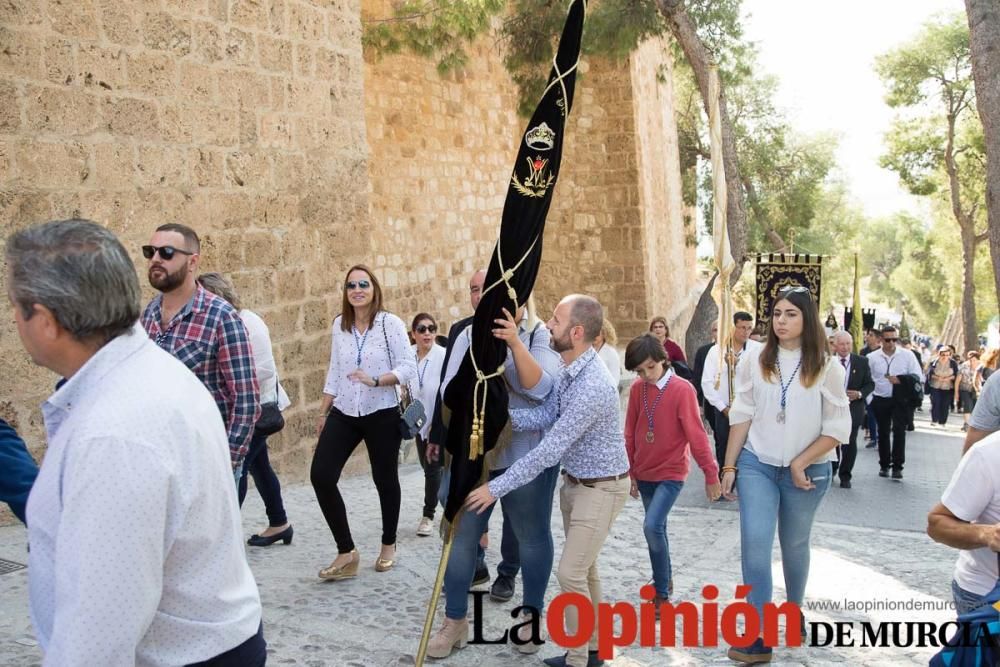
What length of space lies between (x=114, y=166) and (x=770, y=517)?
4637 millimetres

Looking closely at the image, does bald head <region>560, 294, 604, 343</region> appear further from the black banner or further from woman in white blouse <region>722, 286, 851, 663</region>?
the black banner

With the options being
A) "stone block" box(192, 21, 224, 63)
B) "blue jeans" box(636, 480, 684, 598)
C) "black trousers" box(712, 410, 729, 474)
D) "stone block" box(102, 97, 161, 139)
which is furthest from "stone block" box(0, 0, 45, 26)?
"black trousers" box(712, 410, 729, 474)

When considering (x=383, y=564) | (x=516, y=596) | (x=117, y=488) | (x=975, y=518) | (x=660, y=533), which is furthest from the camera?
(x=383, y=564)

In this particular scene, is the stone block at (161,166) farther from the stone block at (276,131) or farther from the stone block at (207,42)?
the stone block at (276,131)

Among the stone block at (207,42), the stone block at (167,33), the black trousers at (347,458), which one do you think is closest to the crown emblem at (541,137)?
the black trousers at (347,458)

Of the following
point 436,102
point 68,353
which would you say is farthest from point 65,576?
point 436,102

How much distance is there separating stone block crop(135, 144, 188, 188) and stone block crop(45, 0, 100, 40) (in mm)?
795

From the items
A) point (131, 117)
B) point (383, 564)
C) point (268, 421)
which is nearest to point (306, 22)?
point (131, 117)

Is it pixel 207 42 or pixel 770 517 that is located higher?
pixel 207 42

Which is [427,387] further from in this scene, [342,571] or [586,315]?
[586,315]

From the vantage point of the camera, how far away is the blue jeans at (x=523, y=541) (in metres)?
4.55

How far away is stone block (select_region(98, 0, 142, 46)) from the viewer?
21.4 feet

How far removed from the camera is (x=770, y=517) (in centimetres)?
470

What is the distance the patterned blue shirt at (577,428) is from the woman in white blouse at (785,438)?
27.1 inches
